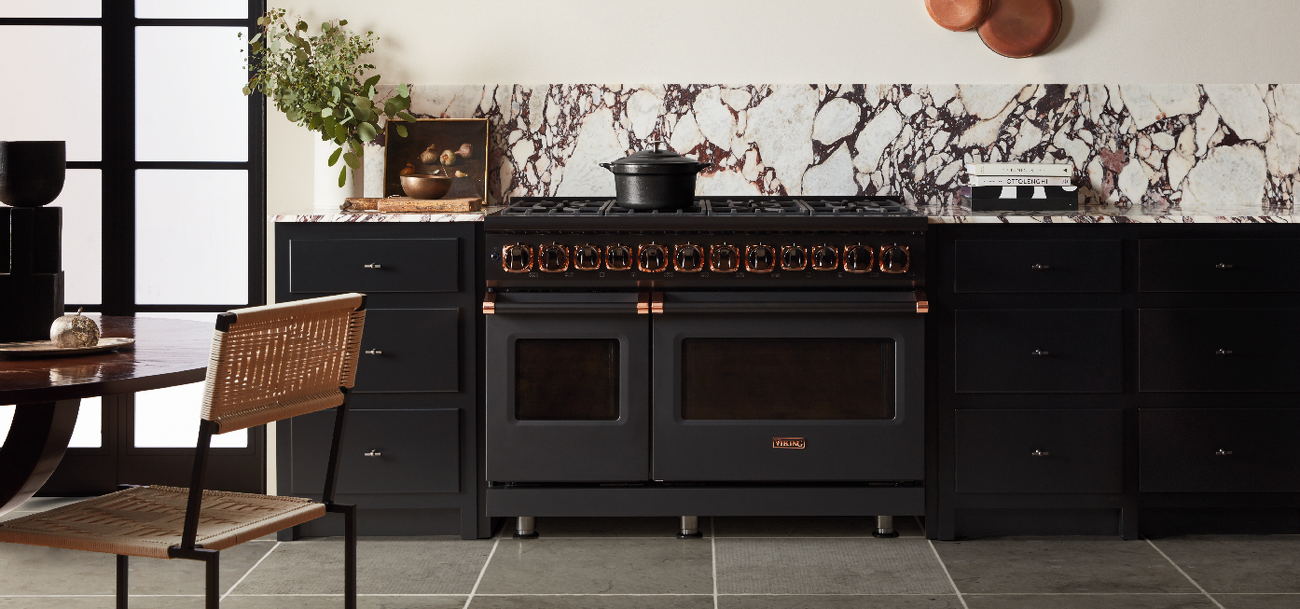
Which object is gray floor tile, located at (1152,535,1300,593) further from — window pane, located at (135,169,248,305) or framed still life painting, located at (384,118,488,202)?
window pane, located at (135,169,248,305)

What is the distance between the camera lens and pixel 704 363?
306 centimetres

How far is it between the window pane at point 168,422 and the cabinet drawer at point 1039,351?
227 cm

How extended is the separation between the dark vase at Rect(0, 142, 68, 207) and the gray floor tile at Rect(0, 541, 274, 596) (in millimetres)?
1020

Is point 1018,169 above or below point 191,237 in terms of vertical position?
above

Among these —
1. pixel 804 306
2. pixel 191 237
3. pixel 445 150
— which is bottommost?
pixel 804 306

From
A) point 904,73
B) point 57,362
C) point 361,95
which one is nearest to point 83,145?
point 361,95

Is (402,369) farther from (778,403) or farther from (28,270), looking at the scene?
(28,270)

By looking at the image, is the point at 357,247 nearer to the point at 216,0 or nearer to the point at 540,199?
the point at 540,199

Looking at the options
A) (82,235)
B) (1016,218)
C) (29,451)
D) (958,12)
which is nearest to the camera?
(29,451)

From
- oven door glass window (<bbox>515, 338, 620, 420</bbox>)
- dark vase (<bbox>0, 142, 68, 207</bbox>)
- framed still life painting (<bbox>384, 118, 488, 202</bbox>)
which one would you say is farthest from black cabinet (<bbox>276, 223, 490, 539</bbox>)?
dark vase (<bbox>0, 142, 68, 207</bbox>)

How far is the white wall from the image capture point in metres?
3.56

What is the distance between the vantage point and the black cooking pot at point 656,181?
3.15 meters

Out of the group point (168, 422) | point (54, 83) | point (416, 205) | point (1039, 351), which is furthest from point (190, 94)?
point (1039, 351)

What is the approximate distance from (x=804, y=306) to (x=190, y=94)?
6.83 ft
